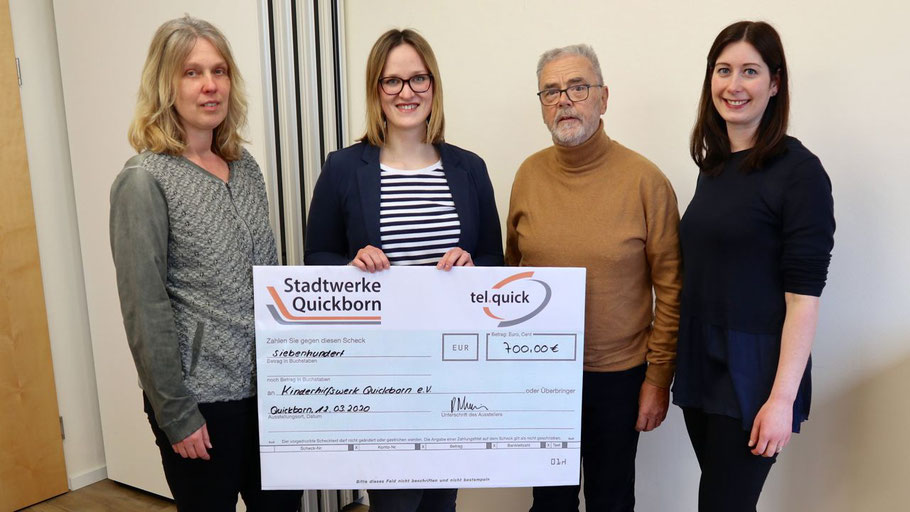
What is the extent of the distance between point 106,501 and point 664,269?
2775 millimetres

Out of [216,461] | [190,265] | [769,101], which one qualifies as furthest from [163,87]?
[769,101]

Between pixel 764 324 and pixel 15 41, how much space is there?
3.14 metres

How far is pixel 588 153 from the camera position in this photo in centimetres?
168

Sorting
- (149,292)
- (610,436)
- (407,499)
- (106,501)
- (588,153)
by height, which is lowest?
(106,501)

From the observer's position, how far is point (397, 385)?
1.55 metres

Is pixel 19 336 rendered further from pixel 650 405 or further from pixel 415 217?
pixel 650 405

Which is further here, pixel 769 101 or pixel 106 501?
pixel 106 501

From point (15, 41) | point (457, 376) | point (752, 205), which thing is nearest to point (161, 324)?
point (457, 376)

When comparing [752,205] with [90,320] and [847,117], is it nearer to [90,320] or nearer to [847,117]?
[847,117]

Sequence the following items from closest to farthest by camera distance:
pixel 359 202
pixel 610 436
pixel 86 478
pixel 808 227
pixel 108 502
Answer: pixel 808 227, pixel 359 202, pixel 610 436, pixel 108 502, pixel 86 478

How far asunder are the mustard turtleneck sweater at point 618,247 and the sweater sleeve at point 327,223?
0.53 metres

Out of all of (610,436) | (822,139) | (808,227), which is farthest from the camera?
(822,139)

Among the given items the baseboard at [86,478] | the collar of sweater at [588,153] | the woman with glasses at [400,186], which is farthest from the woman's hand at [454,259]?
the baseboard at [86,478]
